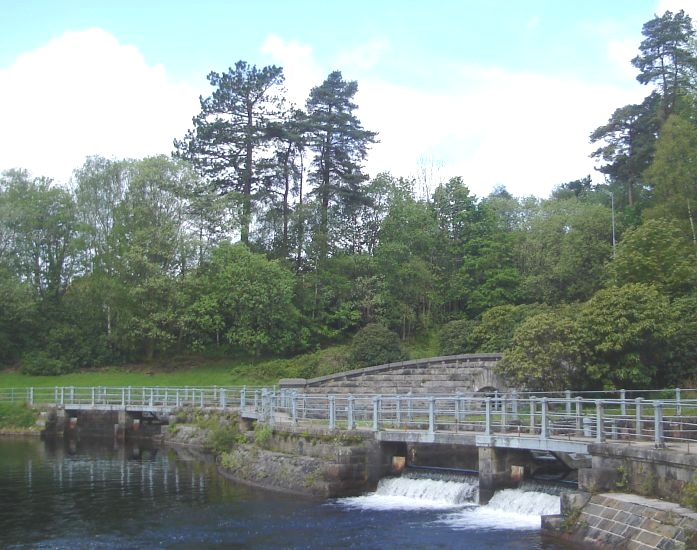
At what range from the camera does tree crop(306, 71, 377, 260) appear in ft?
201

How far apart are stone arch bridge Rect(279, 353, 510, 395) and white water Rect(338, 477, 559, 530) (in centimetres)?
1334

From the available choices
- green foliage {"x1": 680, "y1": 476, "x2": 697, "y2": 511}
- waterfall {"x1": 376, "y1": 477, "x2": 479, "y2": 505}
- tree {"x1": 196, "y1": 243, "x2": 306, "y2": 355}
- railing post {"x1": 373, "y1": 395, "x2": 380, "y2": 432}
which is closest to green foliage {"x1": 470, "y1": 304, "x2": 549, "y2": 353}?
tree {"x1": 196, "y1": 243, "x2": 306, "y2": 355}

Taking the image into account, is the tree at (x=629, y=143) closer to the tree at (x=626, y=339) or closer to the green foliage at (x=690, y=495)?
the tree at (x=626, y=339)

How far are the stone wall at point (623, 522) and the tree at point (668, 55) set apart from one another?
46790 millimetres

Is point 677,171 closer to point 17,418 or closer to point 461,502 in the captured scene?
point 461,502

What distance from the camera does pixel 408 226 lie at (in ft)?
198

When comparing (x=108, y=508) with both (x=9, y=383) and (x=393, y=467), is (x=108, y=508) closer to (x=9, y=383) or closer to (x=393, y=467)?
(x=393, y=467)

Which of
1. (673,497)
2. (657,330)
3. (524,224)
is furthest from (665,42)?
(673,497)

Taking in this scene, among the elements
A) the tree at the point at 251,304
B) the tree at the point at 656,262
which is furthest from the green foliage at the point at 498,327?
the tree at the point at 251,304

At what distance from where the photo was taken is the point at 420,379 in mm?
40875

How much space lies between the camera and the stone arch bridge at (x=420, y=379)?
38.1m

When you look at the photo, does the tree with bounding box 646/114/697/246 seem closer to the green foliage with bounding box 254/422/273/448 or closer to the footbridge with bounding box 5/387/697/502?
the footbridge with bounding box 5/387/697/502

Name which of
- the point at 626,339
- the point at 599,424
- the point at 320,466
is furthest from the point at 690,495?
the point at 626,339

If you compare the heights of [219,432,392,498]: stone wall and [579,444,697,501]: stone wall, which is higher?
[579,444,697,501]: stone wall
